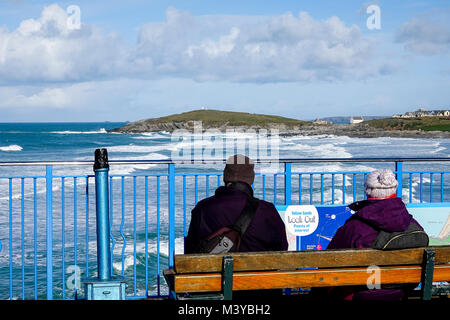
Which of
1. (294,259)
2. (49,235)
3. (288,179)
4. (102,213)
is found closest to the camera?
(294,259)

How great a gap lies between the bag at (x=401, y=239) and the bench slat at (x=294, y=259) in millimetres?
36

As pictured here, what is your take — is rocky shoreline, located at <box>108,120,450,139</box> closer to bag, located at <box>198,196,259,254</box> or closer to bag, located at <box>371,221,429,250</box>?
bag, located at <box>371,221,429,250</box>

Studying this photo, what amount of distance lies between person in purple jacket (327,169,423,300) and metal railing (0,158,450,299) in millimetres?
1994

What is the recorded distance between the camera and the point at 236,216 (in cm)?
369

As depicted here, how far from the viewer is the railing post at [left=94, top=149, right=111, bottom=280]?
16.2ft

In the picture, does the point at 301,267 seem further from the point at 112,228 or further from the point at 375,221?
the point at 112,228

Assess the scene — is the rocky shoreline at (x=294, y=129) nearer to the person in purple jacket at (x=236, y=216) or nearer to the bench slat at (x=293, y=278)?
the person in purple jacket at (x=236, y=216)

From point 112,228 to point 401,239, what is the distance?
653 centimetres

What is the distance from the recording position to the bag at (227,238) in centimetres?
364

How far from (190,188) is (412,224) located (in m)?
15.2

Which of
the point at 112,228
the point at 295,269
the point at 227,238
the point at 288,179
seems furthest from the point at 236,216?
the point at 112,228
